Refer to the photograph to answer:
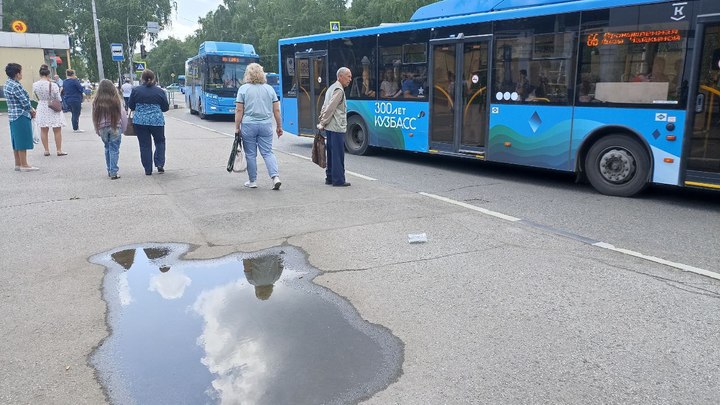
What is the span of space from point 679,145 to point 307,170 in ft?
20.0

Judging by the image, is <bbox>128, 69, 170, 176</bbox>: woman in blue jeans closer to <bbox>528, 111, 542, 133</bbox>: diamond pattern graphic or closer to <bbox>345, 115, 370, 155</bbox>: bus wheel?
<bbox>345, 115, 370, 155</bbox>: bus wheel

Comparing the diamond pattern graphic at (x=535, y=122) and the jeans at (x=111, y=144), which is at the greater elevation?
the diamond pattern graphic at (x=535, y=122)

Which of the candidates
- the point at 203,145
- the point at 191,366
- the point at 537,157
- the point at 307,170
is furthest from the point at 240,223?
the point at 203,145

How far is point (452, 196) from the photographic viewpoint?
8.38 meters

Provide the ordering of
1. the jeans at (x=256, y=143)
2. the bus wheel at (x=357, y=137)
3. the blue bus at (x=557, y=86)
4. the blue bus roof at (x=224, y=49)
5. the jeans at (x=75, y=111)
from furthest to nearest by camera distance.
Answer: the blue bus roof at (x=224, y=49)
the jeans at (x=75, y=111)
the bus wheel at (x=357, y=137)
the jeans at (x=256, y=143)
the blue bus at (x=557, y=86)

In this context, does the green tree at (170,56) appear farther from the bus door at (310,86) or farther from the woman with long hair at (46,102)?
the woman with long hair at (46,102)

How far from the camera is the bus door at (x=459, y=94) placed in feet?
32.7

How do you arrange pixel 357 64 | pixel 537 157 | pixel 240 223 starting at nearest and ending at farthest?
pixel 240 223 → pixel 537 157 → pixel 357 64

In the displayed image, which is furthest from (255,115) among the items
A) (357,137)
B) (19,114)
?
(357,137)

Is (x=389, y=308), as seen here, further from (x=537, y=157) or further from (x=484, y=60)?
(x=484, y=60)

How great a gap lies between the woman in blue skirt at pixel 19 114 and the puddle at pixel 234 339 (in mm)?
6199

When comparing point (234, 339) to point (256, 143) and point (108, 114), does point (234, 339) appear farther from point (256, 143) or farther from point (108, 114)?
point (108, 114)

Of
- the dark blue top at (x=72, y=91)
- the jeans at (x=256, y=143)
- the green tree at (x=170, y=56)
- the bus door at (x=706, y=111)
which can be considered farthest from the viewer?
the green tree at (x=170, y=56)

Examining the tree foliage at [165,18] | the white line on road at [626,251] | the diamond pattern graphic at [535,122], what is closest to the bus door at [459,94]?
the diamond pattern graphic at [535,122]
